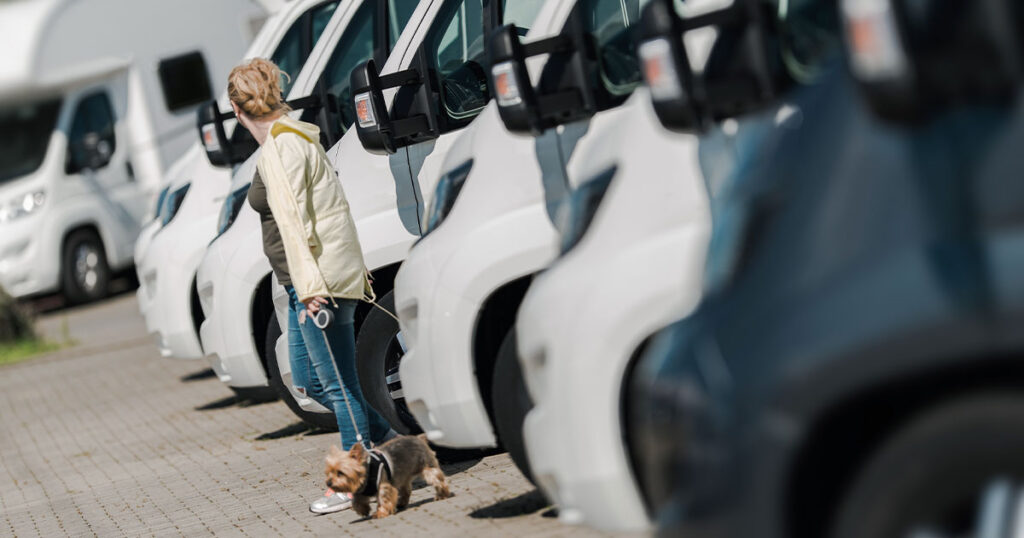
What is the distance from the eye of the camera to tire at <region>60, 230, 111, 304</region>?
19703 millimetres

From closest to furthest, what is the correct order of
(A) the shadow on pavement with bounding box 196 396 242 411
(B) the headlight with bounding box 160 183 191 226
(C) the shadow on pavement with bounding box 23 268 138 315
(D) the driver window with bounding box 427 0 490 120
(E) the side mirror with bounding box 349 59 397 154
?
(E) the side mirror with bounding box 349 59 397 154 → (D) the driver window with bounding box 427 0 490 120 → (B) the headlight with bounding box 160 183 191 226 → (A) the shadow on pavement with bounding box 196 396 242 411 → (C) the shadow on pavement with bounding box 23 268 138 315

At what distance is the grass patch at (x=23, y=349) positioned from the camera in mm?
16750

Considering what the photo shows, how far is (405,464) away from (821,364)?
3.87 m

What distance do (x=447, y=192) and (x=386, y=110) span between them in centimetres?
127

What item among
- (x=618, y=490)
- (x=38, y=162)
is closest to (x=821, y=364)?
(x=618, y=490)

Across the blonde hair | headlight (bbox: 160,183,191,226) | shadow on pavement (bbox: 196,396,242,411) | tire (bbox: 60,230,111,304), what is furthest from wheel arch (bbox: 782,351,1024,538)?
tire (bbox: 60,230,111,304)

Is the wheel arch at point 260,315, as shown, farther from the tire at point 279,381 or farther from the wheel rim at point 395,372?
the wheel rim at point 395,372

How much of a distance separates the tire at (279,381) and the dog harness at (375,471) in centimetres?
203

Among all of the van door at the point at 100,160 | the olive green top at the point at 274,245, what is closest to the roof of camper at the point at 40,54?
the van door at the point at 100,160

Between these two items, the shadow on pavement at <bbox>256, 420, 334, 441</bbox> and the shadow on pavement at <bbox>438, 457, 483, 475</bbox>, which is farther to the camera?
the shadow on pavement at <bbox>256, 420, 334, 441</bbox>

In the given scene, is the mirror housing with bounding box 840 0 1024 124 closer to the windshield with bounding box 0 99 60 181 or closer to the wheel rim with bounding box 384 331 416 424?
the wheel rim with bounding box 384 331 416 424

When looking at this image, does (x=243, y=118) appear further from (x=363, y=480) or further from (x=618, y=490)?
(x=618, y=490)

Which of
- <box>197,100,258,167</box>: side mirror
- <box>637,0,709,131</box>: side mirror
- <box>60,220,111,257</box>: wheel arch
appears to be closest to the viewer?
<box>637,0,709,131</box>: side mirror

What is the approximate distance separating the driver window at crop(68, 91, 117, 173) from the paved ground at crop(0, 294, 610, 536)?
201 inches
